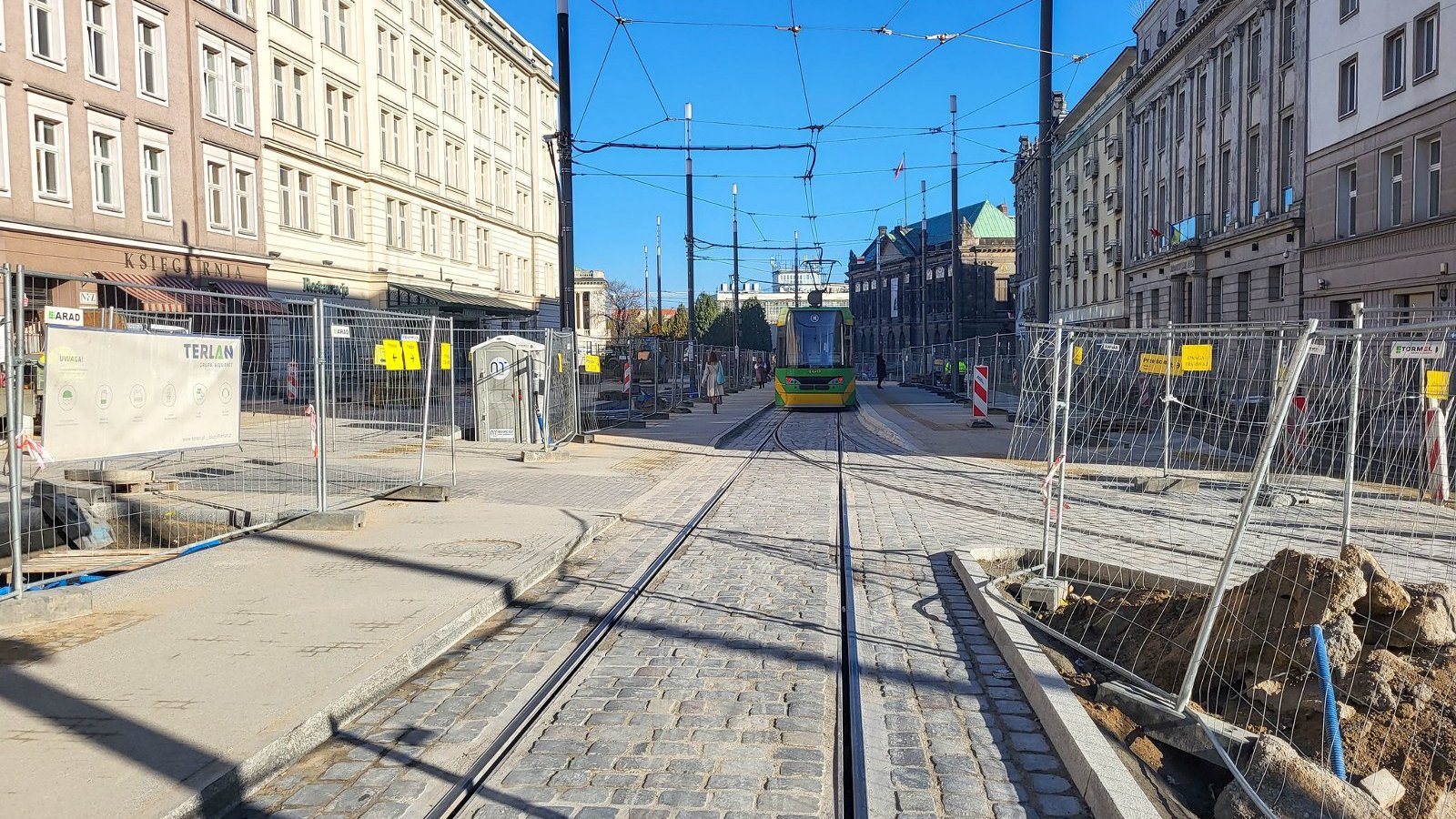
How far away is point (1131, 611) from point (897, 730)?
2676 mm

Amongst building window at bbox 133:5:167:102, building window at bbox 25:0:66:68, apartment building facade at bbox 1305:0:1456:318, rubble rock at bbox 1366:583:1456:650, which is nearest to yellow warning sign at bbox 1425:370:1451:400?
rubble rock at bbox 1366:583:1456:650

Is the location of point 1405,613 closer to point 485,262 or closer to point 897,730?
point 897,730

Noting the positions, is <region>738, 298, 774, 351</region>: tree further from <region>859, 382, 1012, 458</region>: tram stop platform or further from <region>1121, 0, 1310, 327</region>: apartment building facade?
<region>859, 382, 1012, 458</region>: tram stop platform

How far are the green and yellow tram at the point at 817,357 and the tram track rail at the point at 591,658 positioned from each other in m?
23.6

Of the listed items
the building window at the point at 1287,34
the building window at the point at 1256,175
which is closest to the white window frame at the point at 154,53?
the building window at the point at 1287,34

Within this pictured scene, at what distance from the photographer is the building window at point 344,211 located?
124ft

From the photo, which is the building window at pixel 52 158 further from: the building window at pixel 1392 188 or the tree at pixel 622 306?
the tree at pixel 622 306

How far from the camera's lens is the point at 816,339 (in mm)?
33219

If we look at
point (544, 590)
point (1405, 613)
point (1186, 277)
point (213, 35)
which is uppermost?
point (213, 35)

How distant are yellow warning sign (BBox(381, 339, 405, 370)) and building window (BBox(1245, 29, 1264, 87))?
3236 cm

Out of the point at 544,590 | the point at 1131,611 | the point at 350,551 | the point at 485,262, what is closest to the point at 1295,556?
the point at 1131,611

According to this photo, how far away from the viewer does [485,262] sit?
5156cm

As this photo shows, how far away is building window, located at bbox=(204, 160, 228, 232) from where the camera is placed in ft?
98.9

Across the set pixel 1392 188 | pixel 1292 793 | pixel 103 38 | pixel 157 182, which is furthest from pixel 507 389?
pixel 1392 188
